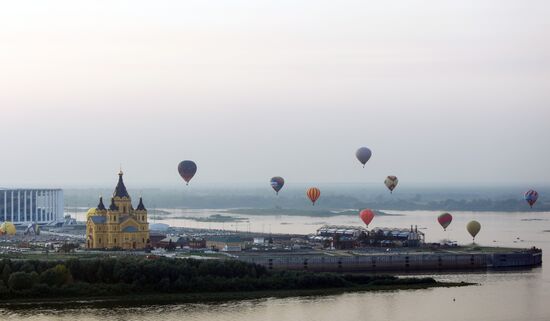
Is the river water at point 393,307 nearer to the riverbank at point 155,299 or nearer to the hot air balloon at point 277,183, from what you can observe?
the riverbank at point 155,299

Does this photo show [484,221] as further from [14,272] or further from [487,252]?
[14,272]

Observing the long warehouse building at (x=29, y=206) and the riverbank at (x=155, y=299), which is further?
the long warehouse building at (x=29, y=206)

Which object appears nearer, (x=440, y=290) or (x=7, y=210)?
(x=440, y=290)

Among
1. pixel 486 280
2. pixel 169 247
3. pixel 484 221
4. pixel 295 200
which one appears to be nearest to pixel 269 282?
pixel 486 280

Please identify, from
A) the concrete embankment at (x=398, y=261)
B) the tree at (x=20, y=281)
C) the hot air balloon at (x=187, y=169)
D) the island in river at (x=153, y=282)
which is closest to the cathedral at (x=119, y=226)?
the concrete embankment at (x=398, y=261)

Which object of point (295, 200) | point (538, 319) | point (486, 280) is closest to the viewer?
point (538, 319)

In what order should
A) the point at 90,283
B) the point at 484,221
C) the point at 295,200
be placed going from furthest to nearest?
1. the point at 295,200
2. the point at 484,221
3. the point at 90,283

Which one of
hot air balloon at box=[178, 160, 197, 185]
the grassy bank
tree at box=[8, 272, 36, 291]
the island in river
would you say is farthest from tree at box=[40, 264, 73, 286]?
hot air balloon at box=[178, 160, 197, 185]
